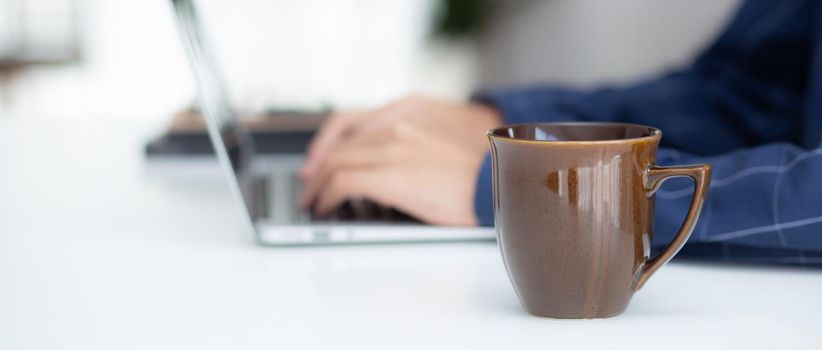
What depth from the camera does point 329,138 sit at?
0.94 m

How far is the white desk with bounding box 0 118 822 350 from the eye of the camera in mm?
445

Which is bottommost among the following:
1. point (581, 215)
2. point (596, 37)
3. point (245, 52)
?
point (245, 52)

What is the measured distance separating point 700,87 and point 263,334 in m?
0.71

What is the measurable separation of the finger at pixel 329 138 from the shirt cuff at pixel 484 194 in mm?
274

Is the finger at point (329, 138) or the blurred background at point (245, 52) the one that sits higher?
the finger at point (329, 138)

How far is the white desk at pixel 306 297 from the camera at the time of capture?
0.45 metres

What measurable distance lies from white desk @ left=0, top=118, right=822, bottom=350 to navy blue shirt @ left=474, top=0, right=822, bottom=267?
0.03 m

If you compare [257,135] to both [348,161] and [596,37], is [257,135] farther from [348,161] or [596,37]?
[596,37]

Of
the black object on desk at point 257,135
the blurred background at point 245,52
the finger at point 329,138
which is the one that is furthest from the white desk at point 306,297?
the blurred background at point 245,52

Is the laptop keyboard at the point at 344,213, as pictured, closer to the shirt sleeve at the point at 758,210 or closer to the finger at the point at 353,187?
the finger at the point at 353,187

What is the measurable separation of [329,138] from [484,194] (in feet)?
1.11

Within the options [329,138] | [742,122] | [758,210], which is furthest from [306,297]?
[742,122]

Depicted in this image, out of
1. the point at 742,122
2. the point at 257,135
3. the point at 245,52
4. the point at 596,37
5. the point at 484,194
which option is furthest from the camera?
the point at 245,52

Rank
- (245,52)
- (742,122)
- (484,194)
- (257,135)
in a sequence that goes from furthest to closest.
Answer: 1. (245,52)
2. (257,135)
3. (742,122)
4. (484,194)
